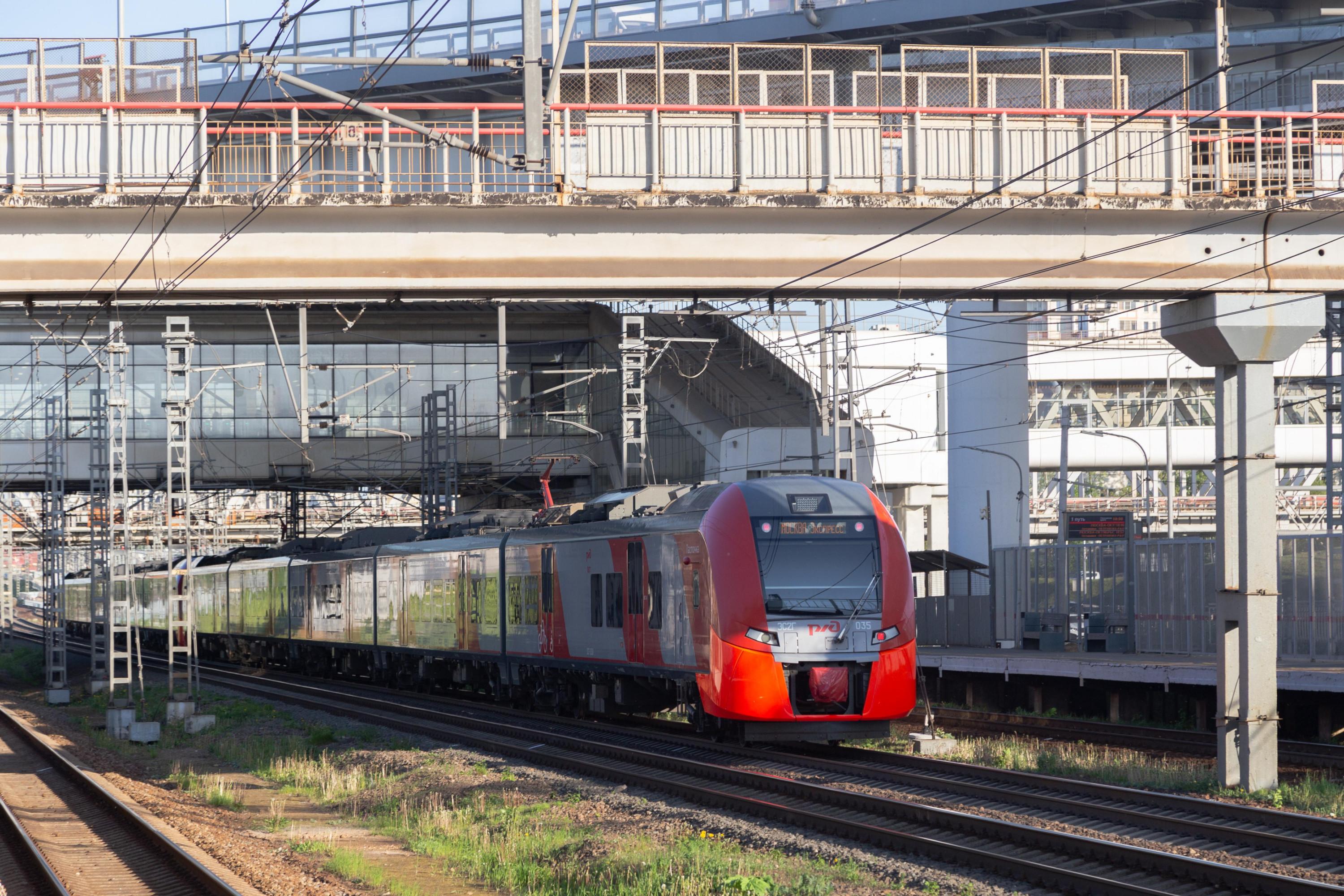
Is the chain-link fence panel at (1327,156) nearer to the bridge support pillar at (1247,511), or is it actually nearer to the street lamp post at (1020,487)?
the bridge support pillar at (1247,511)

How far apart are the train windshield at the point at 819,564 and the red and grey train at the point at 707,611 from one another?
0.06 ft

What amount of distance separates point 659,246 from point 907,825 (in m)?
6.64

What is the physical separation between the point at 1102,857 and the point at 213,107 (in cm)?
1181

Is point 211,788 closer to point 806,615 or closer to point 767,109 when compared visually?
point 806,615

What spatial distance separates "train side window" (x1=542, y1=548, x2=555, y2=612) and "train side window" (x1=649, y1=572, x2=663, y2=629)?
4.23 metres

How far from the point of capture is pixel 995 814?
13.2 meters

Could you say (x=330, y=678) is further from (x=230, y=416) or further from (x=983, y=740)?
(x=983, y=740)

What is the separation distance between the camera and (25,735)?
27.5 m

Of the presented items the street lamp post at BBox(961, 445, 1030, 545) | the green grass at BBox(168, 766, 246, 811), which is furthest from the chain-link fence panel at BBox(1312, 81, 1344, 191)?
the street lamp post at BBox(961, 445, 1030, 545)

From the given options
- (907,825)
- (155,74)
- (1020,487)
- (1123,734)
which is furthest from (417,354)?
(907,825)

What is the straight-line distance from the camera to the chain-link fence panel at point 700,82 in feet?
60.0

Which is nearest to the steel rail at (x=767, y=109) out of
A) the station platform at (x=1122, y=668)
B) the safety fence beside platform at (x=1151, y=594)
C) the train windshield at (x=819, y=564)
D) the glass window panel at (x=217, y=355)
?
the train windshield at (x=819, y=564)

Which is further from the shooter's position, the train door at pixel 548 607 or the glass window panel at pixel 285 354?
the glass window panel at pixel 285 354

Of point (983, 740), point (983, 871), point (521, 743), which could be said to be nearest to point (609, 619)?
point (521, 743)
